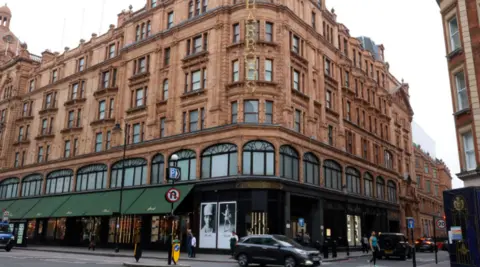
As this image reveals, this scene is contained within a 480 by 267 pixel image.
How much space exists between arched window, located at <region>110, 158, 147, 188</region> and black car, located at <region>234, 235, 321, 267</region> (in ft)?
63.8

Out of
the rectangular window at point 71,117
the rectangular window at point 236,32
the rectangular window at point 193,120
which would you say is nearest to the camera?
the rectangular window at point 236,32

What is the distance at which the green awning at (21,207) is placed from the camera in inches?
1924

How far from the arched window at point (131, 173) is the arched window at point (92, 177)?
1.52 meters

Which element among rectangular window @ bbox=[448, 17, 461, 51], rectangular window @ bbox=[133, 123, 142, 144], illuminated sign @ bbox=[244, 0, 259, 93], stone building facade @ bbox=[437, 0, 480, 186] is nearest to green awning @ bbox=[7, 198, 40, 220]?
rectangular window @ bbox=[133, 123, 142, 144]

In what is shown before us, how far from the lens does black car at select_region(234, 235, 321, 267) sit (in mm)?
20781

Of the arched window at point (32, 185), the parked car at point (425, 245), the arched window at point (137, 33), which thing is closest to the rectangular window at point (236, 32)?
the arched window at point (137, 33)

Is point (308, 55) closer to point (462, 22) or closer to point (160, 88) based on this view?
point (160, 88)

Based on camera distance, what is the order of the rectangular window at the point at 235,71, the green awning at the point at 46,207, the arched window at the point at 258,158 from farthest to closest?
the green awning at the point at 46,207 → the rectangular window at the point at 235,71 → the arched window at the point at 258,158

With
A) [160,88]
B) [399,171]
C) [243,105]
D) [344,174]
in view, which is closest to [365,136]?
[344,174]

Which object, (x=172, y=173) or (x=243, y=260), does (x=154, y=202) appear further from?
(x=243, y=260)

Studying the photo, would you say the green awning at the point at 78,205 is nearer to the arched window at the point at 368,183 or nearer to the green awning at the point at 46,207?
the green awning at the point at 46,207

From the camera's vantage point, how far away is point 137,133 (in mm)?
42156

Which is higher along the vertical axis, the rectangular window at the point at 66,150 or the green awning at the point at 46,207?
the rectangular window at the point at 66,150

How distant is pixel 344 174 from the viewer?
140 ft
